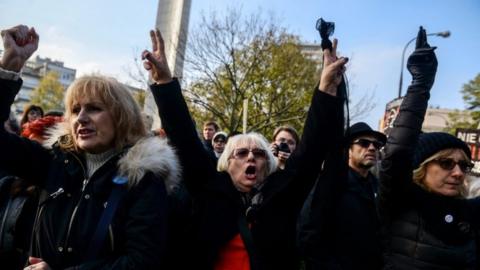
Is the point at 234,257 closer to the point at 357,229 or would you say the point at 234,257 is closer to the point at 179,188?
the point at 179,188

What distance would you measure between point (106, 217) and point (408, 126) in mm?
1559

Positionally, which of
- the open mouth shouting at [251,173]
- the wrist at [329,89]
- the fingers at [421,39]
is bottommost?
the open mouth shouting at [251,173]


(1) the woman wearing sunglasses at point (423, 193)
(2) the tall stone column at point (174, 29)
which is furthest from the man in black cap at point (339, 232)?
(2) the tall stone column at point (174, 29)

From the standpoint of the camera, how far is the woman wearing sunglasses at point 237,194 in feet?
6.79

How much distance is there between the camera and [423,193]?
225 cm

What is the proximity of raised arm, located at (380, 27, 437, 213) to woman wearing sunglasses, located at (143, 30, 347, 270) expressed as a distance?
0.30m

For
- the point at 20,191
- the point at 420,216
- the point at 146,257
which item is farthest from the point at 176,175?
the point at 420,216

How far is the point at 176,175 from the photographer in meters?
2.04

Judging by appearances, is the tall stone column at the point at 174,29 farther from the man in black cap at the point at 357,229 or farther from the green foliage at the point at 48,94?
the green foliage at the point at 48,94

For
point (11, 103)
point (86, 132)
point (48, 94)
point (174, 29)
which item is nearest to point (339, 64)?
point (86, 132)

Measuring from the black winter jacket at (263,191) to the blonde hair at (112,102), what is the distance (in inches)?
6.2

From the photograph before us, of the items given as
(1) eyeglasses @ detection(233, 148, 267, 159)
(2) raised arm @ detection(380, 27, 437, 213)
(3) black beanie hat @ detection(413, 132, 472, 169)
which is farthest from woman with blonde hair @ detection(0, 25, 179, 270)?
(3) black beanie hat @ detection(413, 132, 472, 169)

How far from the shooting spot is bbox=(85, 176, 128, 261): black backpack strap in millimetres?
1734

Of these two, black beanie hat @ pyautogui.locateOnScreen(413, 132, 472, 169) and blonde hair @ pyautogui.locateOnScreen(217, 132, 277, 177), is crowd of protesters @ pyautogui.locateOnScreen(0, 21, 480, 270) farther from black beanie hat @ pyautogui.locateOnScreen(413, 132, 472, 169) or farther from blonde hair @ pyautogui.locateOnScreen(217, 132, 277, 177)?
blonde hair @ pyautogui.locateOnScreen(217, 132, 277, 177)
